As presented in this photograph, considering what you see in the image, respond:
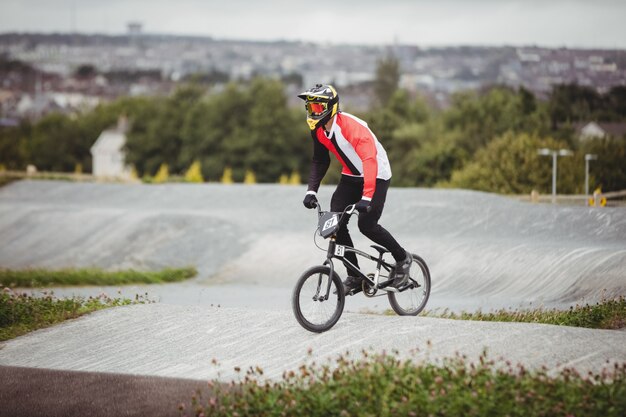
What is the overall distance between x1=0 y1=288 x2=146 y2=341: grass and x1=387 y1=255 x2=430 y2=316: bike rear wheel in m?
3.99

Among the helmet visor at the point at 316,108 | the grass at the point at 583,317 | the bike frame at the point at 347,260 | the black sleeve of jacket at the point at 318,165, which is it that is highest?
the helmet visor at the point at 316,108

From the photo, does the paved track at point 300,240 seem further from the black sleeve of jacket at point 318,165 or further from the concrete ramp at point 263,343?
the black sleeve of jacket at point 318,165

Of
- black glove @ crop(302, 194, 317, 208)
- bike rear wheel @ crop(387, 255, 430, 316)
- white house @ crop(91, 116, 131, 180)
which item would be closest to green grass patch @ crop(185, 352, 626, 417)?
black glove @ crop(302, 194, 317, 208)

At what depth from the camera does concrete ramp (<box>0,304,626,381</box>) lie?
955 centimetres

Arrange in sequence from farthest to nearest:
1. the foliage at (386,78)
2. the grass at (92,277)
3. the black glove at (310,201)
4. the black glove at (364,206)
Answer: the foliage at (386,78), the grass at (92,277), the black glove at (310,201), the black glove at (364,206)

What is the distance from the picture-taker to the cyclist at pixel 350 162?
1080cm

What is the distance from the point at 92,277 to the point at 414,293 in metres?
12.5

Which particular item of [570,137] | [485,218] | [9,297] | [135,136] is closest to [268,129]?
[135,136]

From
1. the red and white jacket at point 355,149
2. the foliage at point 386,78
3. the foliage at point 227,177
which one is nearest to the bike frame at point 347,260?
the red and white jacket at point 355,149

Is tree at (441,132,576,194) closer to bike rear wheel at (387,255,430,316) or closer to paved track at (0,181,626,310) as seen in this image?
paved track at (0,181,626,310)

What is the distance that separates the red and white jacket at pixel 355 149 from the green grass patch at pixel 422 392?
8.13 ft

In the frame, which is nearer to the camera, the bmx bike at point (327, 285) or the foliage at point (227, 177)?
the bmx bike at point (327, 285)

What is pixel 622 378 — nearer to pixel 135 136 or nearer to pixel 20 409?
pixel 20 409

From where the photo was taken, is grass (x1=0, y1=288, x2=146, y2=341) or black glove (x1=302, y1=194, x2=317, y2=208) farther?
grass (x1=0, y1=288, x2=146, y2=341)
